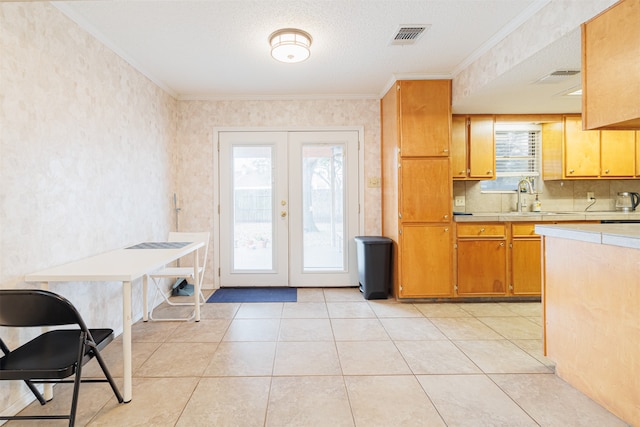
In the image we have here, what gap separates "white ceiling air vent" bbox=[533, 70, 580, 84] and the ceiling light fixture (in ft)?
6.98

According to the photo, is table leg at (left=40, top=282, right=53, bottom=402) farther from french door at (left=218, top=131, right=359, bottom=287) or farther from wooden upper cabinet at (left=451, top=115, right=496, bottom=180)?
wooden upper cabinet at (left=451, top=115, right=496, bottom=180)

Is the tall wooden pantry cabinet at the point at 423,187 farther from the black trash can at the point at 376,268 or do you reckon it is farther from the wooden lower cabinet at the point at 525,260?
the wooden lower cabinet at the point at 525,260

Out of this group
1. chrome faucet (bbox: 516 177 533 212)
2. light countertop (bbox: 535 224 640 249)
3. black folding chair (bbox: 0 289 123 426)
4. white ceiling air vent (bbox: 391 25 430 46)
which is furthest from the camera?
chrome faucet (bbox: 516 177 533 212)

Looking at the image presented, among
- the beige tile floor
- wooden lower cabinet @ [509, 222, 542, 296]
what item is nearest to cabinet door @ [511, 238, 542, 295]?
wooden lower cabinet @ [509, 222, 542, 296]

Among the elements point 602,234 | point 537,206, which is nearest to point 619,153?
point 537,206

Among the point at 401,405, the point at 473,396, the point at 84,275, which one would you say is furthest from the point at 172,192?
the point at 473,396

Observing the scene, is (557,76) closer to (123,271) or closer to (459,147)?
(459,147)

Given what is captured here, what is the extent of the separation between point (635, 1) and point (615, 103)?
0.51 meters

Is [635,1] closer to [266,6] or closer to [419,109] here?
[419,109]

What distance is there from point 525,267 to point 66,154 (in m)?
4.41

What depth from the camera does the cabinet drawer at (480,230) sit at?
3.55 metres

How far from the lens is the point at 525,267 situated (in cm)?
357

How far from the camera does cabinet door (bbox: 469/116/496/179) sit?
3.85 meters

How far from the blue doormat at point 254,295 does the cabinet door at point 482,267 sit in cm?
195
